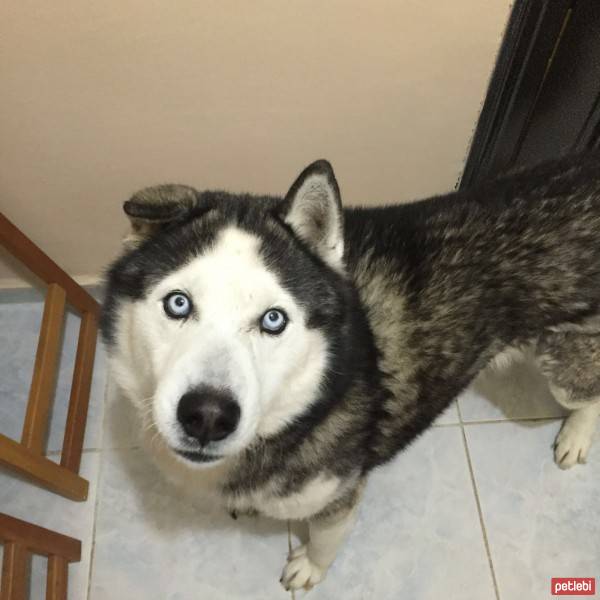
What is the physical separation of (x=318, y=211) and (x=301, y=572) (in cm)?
134

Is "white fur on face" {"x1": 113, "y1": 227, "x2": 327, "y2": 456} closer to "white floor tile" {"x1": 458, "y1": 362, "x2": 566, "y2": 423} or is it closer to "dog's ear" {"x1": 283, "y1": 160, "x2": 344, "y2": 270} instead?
"dog's ear" {"x1": 283, "y1": 160, "x2": 344, "y2": 270}

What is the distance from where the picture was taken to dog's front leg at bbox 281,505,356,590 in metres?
1.56

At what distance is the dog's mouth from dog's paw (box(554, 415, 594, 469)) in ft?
5.10

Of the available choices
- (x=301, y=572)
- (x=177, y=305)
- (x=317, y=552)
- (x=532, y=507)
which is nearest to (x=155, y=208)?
(x=177, y=305)

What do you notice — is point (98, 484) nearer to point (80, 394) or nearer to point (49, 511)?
point (49, 511)

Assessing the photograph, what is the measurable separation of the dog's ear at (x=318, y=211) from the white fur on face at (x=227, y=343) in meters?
0.13

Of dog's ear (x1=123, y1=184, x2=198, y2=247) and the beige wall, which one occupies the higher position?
→ the beige wall

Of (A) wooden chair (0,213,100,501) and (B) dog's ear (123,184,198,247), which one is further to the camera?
(A) wooden chair (0,213,100,501)

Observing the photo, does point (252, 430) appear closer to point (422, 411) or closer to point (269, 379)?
point (269, 379)

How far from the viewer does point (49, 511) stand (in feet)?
6.66

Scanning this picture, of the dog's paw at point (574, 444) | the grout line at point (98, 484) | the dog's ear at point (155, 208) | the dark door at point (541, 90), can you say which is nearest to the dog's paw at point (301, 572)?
the grout line at point (98, 484)

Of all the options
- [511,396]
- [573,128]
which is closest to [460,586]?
[511,396]

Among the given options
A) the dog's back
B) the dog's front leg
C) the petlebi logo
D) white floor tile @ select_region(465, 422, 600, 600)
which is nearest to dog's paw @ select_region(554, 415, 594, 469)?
white floor tile @ select_region(465, 422, 600, 600)

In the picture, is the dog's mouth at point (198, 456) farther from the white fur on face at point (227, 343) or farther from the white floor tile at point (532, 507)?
the white floor tile at point (532, 507)
